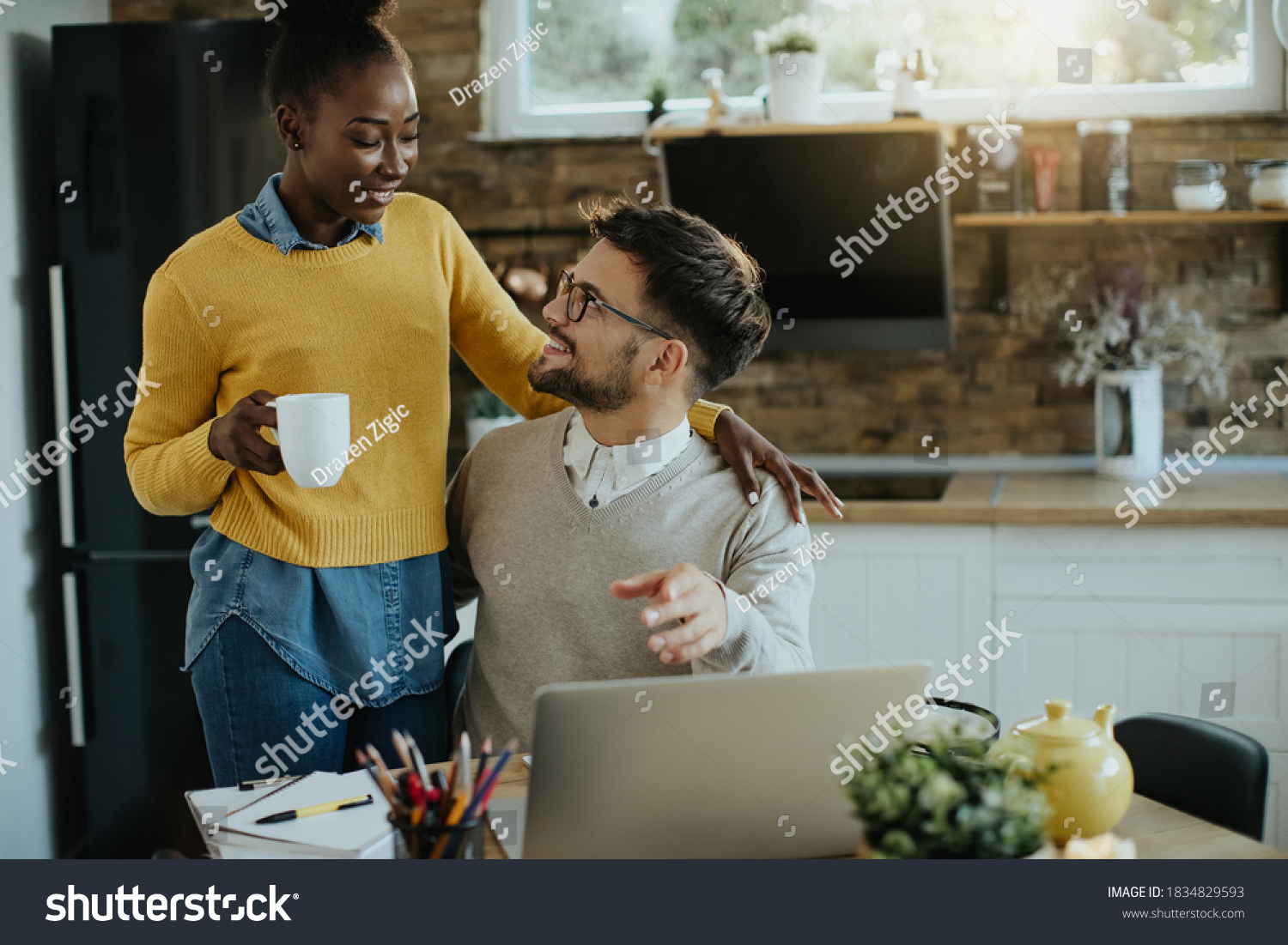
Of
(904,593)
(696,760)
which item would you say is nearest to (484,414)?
(904,593)

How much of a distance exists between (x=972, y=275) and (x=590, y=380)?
1.79 metres

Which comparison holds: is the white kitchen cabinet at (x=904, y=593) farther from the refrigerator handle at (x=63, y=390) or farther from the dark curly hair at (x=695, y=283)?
the refrigerator handle at (x=63, y=390)

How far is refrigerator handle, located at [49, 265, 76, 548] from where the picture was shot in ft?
7.93

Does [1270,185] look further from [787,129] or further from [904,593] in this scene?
[904,593]

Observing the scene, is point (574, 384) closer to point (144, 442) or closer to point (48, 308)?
point (144, 442)

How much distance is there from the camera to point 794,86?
2664 mm

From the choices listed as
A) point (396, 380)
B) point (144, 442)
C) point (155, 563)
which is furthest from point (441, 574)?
point (155, 563)

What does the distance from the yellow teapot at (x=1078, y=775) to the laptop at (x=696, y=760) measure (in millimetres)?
152

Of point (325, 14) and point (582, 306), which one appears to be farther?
point (582, 306)

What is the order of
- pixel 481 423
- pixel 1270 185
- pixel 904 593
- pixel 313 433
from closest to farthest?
pixel 313 433
pixel 904 593
pixel 1270 185
pixel 481 423

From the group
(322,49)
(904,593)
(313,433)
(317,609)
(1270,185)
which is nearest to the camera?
(313,433)

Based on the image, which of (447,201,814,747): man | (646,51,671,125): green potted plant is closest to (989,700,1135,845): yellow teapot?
(447,201,814,747): man

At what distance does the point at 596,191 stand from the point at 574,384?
1.72 m

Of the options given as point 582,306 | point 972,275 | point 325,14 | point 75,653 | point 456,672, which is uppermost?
point 325,14
